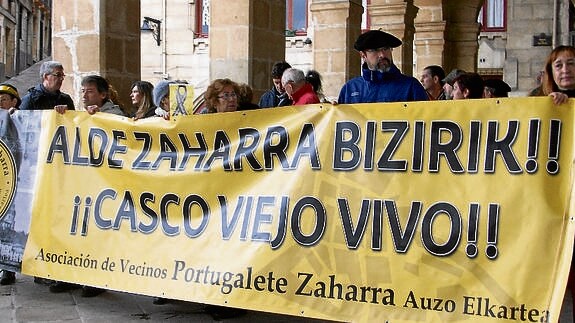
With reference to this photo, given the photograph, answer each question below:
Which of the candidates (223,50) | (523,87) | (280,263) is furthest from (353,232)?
(523,87)

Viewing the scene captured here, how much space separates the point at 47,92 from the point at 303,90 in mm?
1793

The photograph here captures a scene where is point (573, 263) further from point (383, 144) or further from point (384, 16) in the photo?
point (384, 16)

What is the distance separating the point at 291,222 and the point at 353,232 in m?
0.33

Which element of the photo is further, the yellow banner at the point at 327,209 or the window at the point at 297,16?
the window at the point at 297,16

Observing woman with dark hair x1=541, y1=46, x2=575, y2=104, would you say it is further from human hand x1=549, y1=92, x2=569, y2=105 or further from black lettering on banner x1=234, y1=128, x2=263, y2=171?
black lettering on banner x1=234, y1=128, x2=263, y2=171

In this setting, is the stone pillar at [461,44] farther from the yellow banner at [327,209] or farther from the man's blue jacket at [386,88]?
the yellow banner at [327,209]

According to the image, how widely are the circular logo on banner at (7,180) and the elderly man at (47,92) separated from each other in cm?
41

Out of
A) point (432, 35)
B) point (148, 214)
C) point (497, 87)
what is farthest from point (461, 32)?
point (148, 214)

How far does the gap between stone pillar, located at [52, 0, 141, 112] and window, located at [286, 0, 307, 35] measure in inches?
549

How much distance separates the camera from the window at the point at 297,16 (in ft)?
65.5

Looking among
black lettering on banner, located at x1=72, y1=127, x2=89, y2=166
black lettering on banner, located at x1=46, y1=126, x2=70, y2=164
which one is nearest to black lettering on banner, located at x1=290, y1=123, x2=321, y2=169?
black lettering on banner, located at x1=72, y1=127, x2=89, y2=166

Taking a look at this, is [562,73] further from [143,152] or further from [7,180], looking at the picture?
[7,180]

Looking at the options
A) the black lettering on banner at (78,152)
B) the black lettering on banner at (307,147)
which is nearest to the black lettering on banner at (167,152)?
the black lettering on banner at (78,152)

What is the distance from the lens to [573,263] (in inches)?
123
